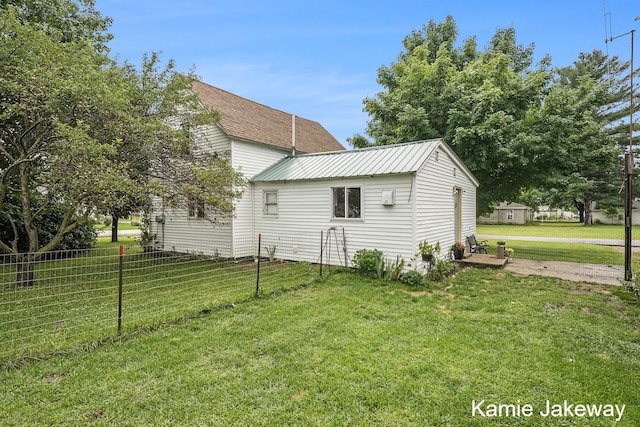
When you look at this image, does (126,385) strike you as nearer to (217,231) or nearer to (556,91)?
(217,231)

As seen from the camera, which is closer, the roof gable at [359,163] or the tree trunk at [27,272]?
the tree trunk at [27,272]

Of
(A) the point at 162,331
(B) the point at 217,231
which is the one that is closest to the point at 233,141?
(B) the point at 217,231

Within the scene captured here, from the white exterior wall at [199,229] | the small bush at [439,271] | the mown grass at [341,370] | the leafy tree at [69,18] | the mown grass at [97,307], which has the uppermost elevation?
the leafy tree at [69,18]

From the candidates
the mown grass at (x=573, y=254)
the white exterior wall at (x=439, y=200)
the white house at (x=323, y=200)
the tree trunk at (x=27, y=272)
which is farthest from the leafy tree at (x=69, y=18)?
the mown grass at (x=573, y=254)

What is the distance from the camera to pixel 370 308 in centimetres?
600

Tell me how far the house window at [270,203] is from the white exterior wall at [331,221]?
146 millimetres

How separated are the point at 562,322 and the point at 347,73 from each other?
19462 mm

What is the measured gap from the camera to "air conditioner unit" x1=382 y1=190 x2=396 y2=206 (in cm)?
861

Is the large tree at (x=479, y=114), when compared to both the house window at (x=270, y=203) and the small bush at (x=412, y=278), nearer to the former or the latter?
the house window at (x=270, y=203)

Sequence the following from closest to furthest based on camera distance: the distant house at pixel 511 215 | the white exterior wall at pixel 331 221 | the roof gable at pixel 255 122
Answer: the white exterior wall at pixel 331 221 < the roof gable at pixel 255 122 < the distant house at pixel 511 215

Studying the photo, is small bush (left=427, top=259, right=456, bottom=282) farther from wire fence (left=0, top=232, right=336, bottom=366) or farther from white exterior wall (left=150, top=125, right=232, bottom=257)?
white exterior wall (left=150, top=125, right=232, bottom=257)

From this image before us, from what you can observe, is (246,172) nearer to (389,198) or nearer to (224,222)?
(224,222)

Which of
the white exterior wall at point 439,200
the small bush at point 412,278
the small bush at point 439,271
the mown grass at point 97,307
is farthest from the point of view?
the white exterior wall at point 439,200

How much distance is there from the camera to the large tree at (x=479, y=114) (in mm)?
13195
